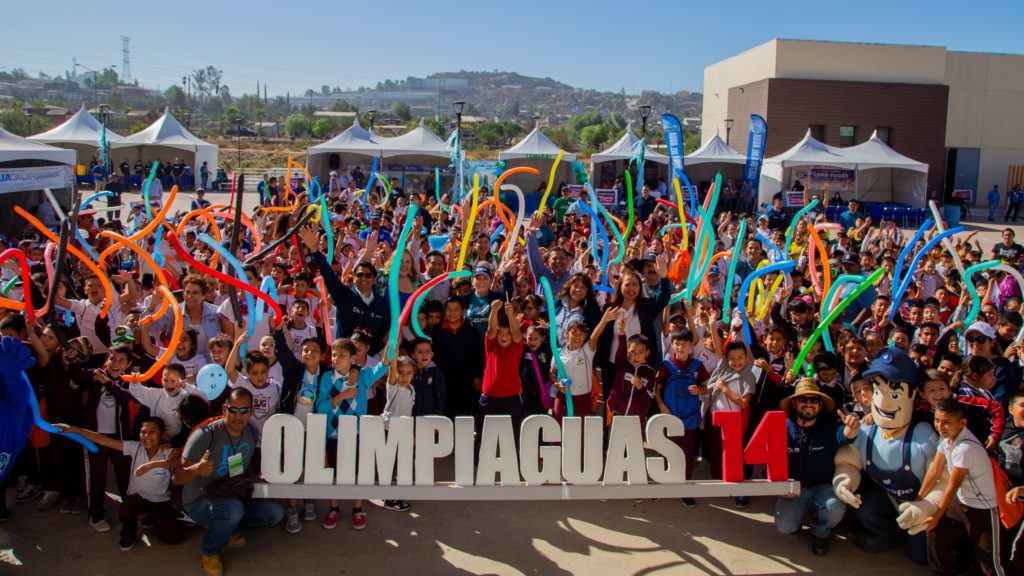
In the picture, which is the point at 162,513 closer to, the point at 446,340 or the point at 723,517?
the point at 446,340

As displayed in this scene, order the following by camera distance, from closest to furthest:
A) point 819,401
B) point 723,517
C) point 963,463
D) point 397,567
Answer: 1. point 963,463
2. point 397,567
3. point 819,401
4. point 723,517

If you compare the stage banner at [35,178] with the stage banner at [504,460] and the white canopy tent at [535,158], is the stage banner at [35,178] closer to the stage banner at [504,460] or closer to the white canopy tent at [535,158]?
the white canopy tent at [535,158]

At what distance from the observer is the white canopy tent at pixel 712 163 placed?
26.2 meters

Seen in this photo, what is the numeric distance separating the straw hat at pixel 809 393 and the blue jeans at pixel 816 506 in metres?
0.49

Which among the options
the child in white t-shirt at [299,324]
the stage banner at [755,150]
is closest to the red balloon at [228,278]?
the child in white t-shirt at [299,324]

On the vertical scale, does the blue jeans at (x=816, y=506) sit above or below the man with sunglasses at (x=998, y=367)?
below

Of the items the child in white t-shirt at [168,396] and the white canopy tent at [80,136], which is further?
the white canopy tent at [80,136]

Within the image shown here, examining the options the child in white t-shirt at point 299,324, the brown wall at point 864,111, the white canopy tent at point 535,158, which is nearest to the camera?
the child in white t-shirt at point 299,324

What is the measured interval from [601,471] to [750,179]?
16.2 metres

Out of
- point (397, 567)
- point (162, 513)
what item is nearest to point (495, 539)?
point (397, 567)

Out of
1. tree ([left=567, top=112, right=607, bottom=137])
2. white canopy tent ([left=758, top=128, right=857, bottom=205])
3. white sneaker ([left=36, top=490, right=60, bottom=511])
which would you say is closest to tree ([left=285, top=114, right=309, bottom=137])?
tree ([left=567, top=112, right=607, bottom=137])

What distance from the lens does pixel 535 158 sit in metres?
28.3

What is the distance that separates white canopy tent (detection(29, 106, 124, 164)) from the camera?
99.9 ft

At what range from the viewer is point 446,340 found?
19.7ft
